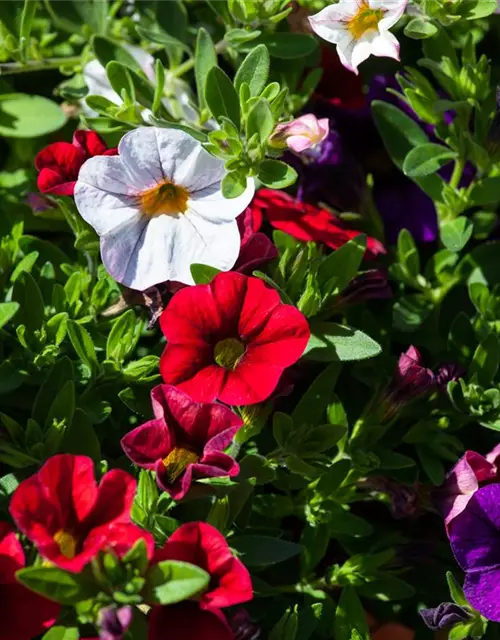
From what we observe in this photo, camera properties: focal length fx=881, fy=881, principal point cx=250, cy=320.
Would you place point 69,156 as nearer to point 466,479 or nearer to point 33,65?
point 33,65

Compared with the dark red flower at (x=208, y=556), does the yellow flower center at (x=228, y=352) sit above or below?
above

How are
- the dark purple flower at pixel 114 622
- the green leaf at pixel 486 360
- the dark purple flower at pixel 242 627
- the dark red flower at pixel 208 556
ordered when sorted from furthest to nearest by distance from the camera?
the green leaf at pixel 486 360 → the dark purple flower at pixel 242 627 → the dark red flower at pixel 208 556 → the dark purple flower at pixel 114 622

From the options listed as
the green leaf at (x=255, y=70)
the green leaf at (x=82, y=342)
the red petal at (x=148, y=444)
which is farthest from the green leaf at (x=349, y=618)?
the green leaf at (x=255, y=70)

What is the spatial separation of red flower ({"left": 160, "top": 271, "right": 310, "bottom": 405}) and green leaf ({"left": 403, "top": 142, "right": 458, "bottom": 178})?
0.37 metres

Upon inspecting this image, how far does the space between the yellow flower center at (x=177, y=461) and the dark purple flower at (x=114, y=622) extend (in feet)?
0.66

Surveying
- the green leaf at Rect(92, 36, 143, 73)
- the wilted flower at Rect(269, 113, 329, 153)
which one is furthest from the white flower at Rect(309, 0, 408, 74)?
the green leaf at Rect(92, 36, 143, 73)

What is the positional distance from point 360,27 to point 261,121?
0.22m

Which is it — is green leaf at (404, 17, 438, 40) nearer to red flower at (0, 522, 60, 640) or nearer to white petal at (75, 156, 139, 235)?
white petal at (75, 156, 139, 235)

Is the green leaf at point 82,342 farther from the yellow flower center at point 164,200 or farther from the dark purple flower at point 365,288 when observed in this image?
the dark purple flower at point 365,288

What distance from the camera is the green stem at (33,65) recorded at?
147cm

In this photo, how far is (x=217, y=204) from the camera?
121 centimetres

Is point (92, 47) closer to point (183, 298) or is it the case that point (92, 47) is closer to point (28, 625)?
point (183, 298)

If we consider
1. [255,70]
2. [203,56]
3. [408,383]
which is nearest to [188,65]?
[203,56]

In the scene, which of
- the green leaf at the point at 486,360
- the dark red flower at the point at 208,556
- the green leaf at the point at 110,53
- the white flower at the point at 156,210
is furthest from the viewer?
the green leaf at the point at 110,53
